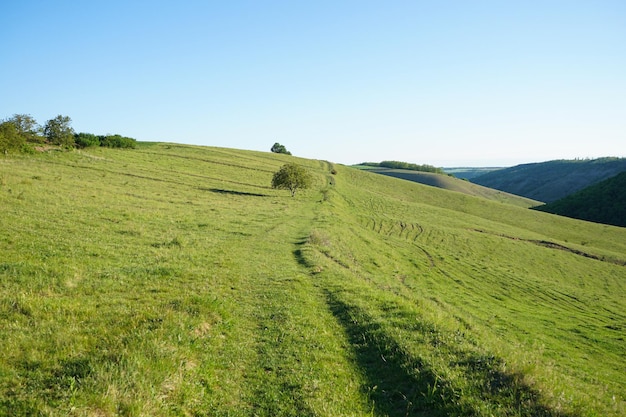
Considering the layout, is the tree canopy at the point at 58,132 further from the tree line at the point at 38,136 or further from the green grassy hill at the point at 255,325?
the green grassy hill at the point at 255,325

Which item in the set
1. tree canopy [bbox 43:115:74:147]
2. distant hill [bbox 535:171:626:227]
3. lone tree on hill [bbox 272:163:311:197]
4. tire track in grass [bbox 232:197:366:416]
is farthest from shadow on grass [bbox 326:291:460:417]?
distant hill [bbox 535:171:626:227]

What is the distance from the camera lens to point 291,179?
67.4m

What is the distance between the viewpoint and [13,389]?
5727 mm

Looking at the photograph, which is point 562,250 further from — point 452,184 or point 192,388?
point 452,184

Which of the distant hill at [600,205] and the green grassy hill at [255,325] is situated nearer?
the green grassy hill at [255,325]

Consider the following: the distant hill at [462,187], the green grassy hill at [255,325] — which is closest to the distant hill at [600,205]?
the distant hill at [462,187]

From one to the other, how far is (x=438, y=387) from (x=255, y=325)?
6011 millimetres

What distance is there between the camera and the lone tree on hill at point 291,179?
67438 mm

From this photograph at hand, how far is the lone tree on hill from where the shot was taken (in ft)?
221

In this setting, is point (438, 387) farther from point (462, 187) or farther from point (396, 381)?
point (462, 187)

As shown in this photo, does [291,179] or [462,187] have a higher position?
[462,187]

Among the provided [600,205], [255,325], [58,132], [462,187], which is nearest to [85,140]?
[58,132]

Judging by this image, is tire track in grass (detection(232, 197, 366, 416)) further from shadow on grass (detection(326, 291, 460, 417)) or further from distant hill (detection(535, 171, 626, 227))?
distant hill (detection(535, 171, 626, 227))

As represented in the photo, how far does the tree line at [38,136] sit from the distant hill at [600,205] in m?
153
